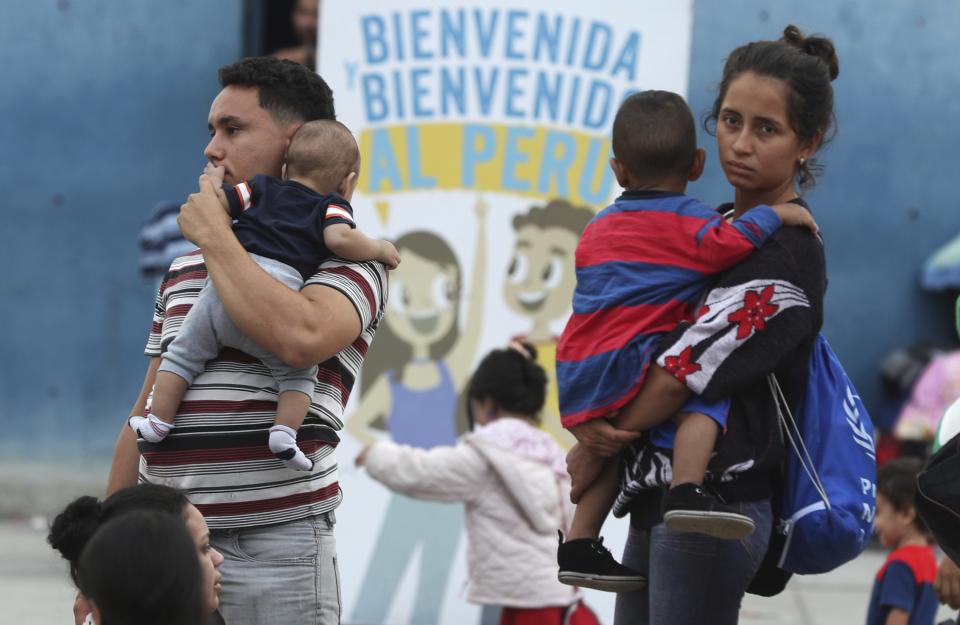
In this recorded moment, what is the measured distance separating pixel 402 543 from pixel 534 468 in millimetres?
795

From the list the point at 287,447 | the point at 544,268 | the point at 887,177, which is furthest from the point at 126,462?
the point at 887,177

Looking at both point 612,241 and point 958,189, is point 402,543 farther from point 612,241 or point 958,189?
point 958,189

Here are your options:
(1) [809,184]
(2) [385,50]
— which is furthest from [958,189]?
(1) [809,184]

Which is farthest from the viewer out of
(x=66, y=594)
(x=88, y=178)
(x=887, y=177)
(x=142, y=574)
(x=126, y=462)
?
(x=887, y=177)

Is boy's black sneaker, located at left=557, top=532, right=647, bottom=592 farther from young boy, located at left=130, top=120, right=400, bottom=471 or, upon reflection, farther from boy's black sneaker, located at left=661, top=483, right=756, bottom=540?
young boy, located at left=130, top=120, right=400, bottom=471

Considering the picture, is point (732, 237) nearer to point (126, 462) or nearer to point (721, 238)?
point (721, 238)

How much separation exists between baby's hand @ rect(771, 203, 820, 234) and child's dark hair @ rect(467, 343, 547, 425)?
2503mm

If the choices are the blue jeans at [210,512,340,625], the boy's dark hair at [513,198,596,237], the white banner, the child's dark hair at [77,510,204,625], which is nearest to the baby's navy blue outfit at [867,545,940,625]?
the white banner

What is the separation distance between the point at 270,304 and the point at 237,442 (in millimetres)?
288

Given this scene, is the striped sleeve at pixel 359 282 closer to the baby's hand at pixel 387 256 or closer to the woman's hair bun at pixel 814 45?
the baby's hand at pixel 387 256

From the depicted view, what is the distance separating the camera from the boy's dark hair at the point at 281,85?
3039 millimetres

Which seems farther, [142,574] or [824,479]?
[824,479]

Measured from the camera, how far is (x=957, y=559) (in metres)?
2.98

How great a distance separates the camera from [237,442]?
2.83 meters
